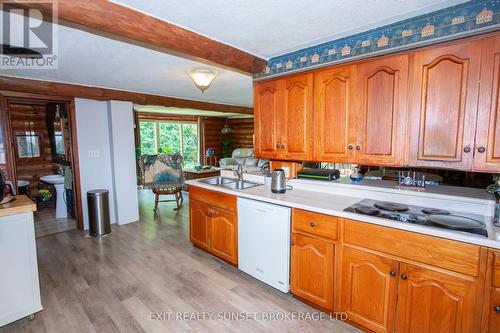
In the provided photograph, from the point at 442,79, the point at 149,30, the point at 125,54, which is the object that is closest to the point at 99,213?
the point at 125,54

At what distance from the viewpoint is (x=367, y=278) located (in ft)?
5.84

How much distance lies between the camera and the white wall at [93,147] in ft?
12.7

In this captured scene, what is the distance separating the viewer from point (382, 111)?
6.48ft

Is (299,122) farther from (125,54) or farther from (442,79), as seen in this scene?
(125,54)

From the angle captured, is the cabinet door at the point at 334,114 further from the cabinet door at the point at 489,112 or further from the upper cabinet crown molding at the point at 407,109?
the cabinet door at the point at 489,112

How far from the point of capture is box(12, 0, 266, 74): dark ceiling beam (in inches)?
55.7

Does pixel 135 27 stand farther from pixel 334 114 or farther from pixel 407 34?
pixel 407 34

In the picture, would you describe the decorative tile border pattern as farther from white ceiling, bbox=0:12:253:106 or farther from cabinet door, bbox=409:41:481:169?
white ceiling, bbox=0:12:253:106

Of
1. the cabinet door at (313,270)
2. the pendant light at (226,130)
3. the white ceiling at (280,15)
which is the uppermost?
the white ceiling at (280,15)

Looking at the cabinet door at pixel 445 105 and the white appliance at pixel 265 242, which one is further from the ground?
the cabinet door at pixel 445 105

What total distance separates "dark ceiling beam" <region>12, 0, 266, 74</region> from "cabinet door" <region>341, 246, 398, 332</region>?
1911 mm

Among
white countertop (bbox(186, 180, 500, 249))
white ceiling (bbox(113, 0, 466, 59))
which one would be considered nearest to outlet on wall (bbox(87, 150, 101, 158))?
white countertop (bbox(186, 180, 500, 249))

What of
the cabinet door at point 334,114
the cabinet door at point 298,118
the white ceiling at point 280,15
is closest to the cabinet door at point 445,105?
the white ceiling at point 280,15

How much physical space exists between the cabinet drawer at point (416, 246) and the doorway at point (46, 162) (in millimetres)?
4035
